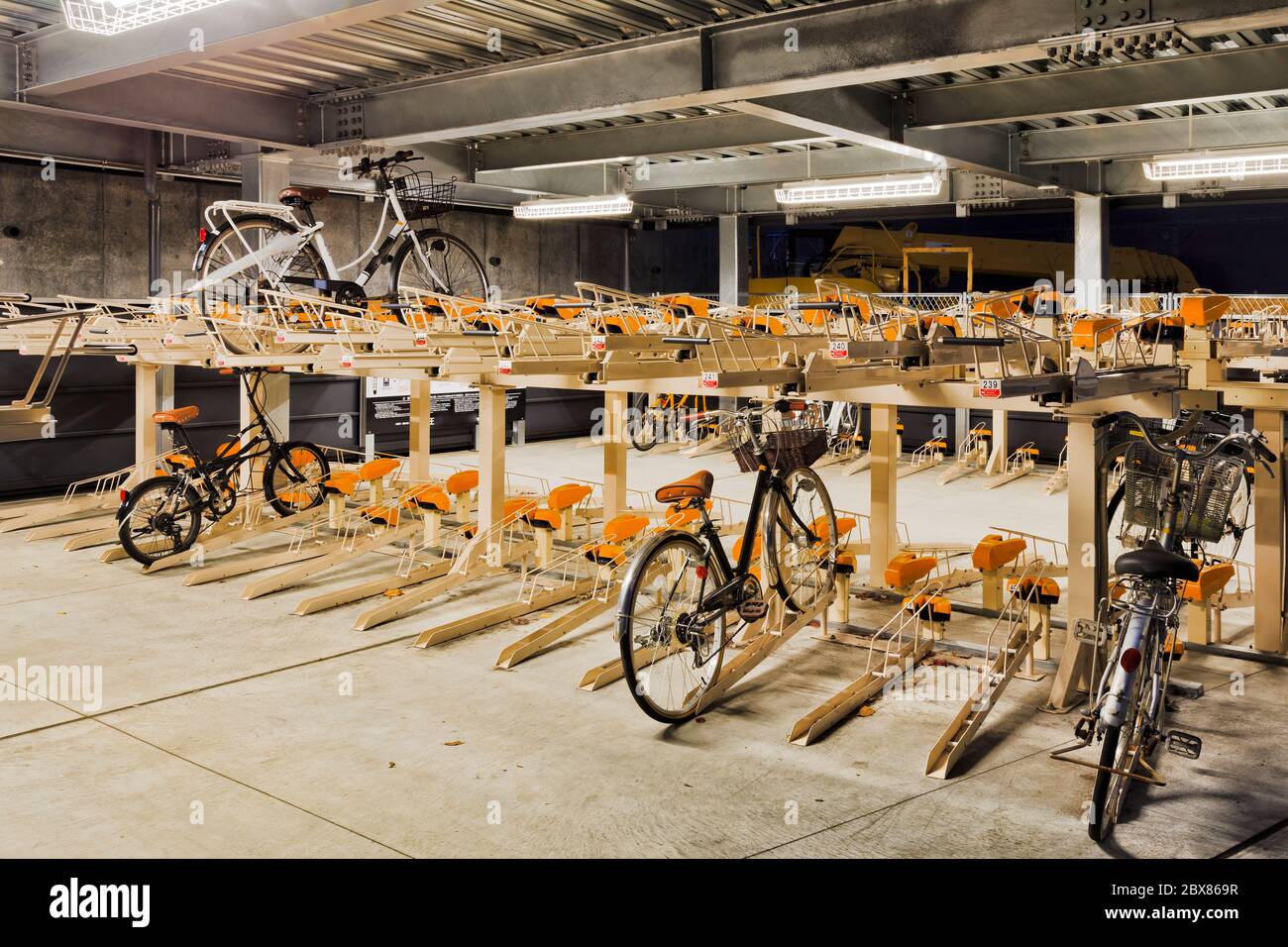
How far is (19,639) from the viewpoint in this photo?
5.54 meters

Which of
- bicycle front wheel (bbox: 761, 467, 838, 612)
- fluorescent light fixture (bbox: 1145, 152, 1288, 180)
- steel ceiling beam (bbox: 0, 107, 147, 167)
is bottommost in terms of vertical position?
bicycle front wheel (bbox: 761, 467, 838, 612)

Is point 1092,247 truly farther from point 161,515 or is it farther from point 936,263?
point 161,515

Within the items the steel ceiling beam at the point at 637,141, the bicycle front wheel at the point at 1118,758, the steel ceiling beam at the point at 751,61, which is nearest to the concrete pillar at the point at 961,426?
the steel ceiling beam at the point at 637,141

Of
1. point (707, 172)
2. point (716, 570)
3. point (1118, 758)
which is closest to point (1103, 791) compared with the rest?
point (1118, 758)

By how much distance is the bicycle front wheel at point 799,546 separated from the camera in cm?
512

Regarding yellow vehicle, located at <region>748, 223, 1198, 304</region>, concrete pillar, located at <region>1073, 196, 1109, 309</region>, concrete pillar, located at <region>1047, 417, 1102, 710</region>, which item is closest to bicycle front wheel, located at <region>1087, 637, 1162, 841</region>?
concrete pillar, located at <region>1047, 417, 1102, 710</region>

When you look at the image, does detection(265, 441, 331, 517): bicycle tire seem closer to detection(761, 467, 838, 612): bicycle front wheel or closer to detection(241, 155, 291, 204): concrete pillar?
detection(241, 155, 291, 204): concrete pillar

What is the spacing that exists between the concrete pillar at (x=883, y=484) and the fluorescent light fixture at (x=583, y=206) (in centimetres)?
643

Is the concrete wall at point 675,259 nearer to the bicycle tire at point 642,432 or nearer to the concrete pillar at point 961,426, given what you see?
the bicycle tire at point 642,432

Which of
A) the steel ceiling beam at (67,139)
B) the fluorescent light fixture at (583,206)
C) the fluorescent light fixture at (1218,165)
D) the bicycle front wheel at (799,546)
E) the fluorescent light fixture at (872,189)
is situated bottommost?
the bicycle front wheel at (799,546)

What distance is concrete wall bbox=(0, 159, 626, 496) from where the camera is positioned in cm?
980

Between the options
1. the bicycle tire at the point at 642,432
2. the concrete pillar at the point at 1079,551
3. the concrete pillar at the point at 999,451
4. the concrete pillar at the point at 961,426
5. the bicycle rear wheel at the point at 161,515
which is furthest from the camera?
the bicycle tire at the point at 642,432

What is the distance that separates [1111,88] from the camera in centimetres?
728

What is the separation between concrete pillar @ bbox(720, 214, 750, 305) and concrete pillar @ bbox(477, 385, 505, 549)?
8357 millimetres
